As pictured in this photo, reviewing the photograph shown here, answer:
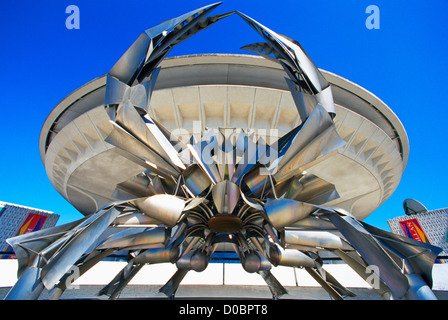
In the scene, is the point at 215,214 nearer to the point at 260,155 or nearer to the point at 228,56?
the point at 260,155

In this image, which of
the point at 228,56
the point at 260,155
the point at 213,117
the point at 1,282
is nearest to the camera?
the point at 260,155

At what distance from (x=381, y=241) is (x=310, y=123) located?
205 centimetres

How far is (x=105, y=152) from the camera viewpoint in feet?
40.5

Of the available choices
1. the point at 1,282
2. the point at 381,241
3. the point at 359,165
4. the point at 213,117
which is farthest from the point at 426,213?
the point at 1,282

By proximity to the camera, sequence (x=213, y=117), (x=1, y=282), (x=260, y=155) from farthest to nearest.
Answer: (x=1, y=282) < (x=213, y=117) < (x=260, y=155)

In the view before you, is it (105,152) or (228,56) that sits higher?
(228,56)

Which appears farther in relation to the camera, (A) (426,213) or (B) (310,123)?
(A) (426,213)

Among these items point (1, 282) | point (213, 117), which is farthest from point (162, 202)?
point (1, 282)

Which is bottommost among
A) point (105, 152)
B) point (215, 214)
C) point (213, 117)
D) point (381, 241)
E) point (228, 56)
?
point (381, 241)

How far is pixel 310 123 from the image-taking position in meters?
3.86
